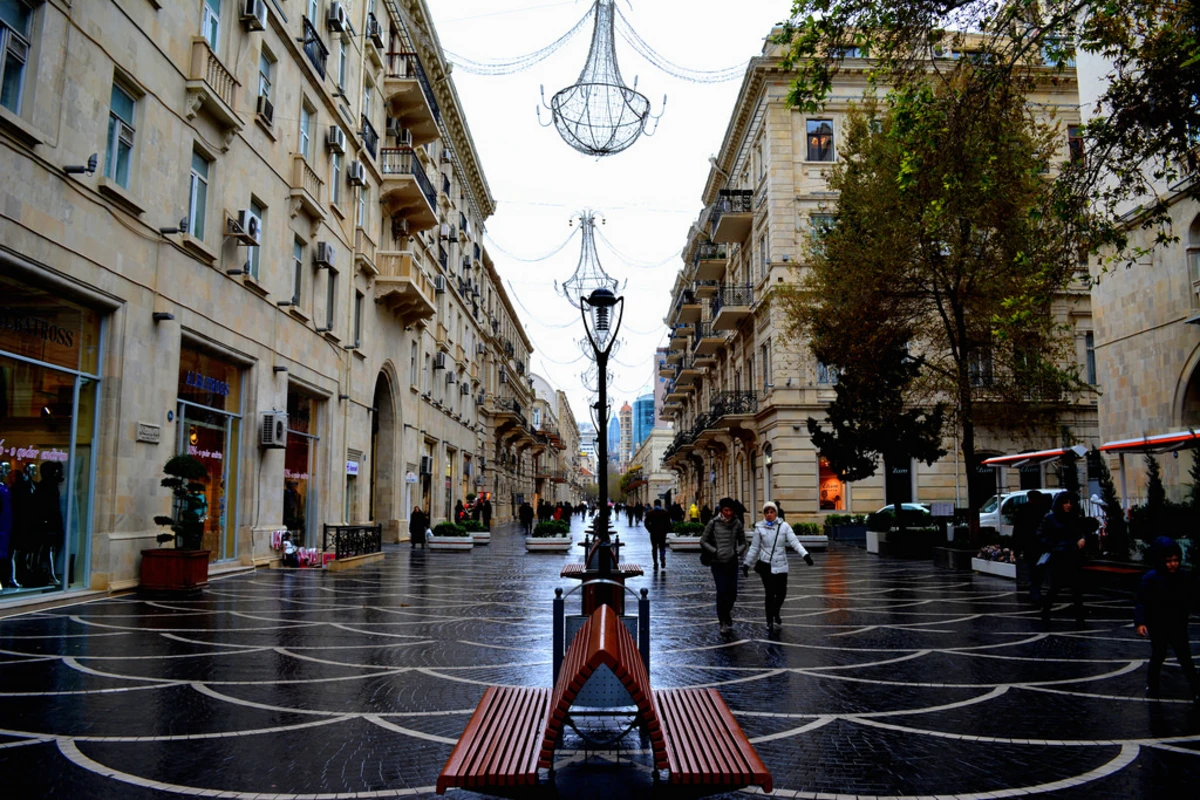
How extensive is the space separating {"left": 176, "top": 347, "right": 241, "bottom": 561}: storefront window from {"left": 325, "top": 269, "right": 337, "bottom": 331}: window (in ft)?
18.5

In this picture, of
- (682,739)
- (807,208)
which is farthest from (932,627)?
(807,208)

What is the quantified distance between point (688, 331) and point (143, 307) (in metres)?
49.9

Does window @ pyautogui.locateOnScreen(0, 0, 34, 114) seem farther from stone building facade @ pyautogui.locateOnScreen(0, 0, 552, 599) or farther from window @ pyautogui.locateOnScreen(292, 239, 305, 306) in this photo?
window @ pyautogui.locateOnScreen(292, 239, 305, 306)

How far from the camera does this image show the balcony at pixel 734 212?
1516 inches

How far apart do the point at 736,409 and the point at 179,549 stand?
2778 cm

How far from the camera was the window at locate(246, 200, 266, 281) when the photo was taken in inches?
711

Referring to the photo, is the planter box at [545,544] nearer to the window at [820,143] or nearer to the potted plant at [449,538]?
the potted plant at [449,538]

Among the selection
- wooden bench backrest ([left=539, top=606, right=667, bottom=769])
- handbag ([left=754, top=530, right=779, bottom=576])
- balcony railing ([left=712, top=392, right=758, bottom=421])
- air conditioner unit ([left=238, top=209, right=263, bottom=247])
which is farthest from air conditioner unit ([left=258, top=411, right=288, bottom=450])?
balcony railing ([left=712, top=392, right=758, bottom=421])

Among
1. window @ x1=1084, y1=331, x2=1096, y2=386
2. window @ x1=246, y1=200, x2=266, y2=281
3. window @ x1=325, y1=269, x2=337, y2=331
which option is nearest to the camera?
window @ x1=246, y1=200, x2=266, y2=281

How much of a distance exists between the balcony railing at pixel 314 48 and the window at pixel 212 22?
176 inches

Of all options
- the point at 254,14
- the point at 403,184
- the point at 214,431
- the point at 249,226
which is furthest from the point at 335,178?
the point at 214,431

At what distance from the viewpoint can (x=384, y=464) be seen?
3088cm

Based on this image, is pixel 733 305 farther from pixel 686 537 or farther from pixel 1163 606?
pixel 1163 606

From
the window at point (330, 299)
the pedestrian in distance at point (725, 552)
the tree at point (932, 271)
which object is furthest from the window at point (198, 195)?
the tree at point (932, 271)
